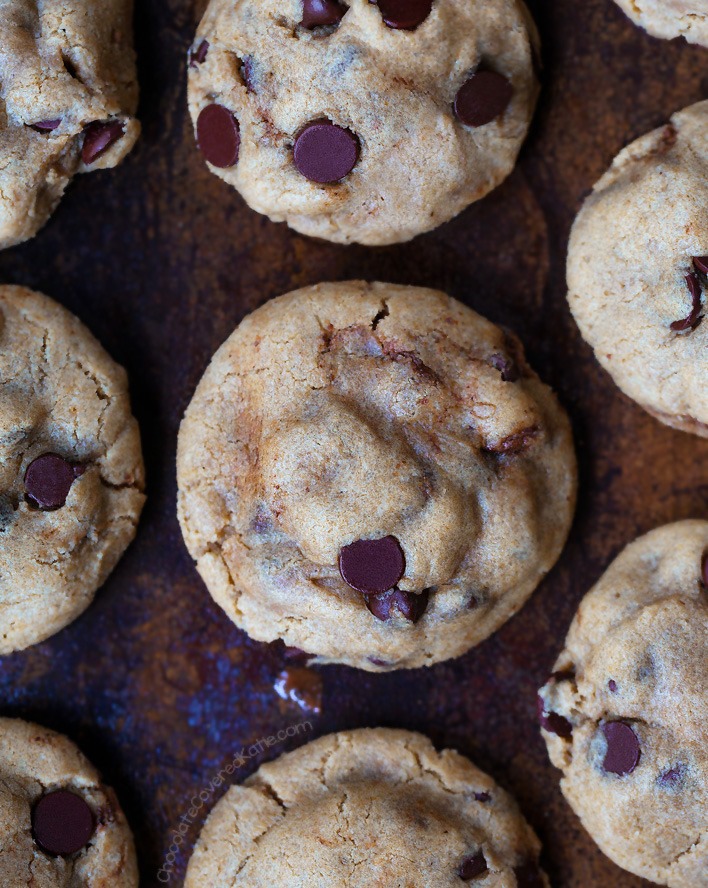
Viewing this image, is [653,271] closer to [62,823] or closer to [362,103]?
[362,103]

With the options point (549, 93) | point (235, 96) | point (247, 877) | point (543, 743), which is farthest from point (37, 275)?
point (543, 743)

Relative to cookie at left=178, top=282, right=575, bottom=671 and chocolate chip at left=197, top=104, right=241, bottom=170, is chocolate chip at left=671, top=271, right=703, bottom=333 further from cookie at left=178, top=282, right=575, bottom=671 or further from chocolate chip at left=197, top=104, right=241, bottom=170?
chocolate chip at left=197, top=104, right=241, bottom=170

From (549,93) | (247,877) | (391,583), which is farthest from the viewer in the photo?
(549,93)

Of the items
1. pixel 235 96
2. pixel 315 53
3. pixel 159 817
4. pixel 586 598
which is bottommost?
pixel 159 817

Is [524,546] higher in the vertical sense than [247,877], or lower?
higher

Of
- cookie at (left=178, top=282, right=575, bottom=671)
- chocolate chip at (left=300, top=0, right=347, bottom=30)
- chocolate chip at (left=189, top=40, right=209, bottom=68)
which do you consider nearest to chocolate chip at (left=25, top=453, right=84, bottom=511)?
cookie at (left=178, top=282, right=575, bottom=671)

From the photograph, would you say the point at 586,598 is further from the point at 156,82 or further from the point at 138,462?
the point at 156,82

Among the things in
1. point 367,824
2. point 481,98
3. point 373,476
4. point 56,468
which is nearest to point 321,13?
point 481,98
